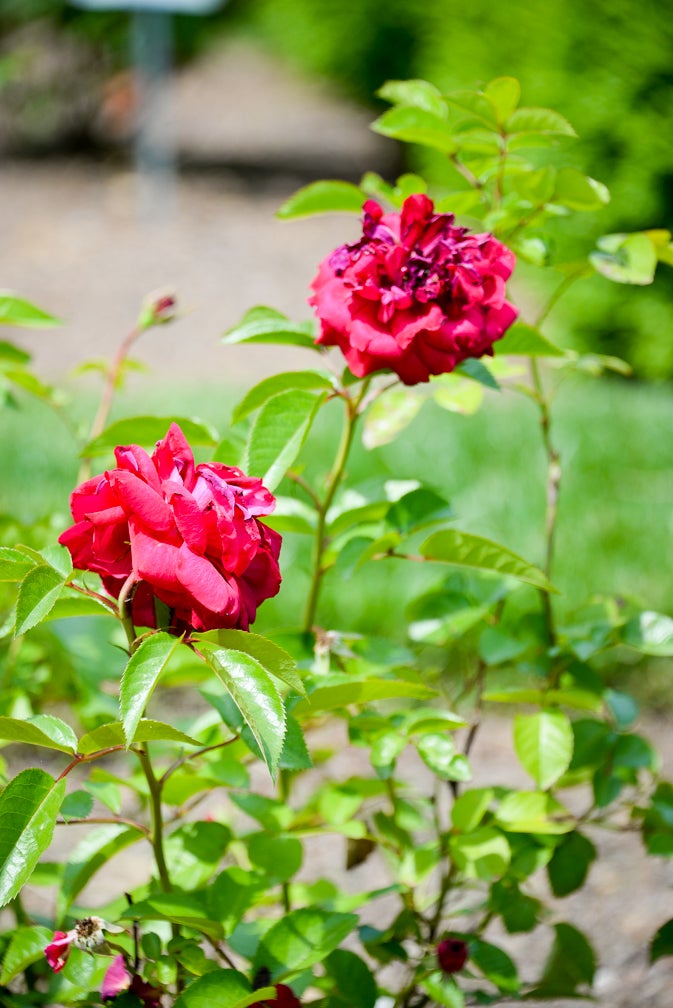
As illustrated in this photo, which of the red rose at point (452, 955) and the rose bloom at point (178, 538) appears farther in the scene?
the red rose at point (452, 955)

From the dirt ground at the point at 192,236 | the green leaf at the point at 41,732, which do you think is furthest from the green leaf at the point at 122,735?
the dirt ground at the point at 192,236

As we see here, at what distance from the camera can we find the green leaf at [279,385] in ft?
2.88

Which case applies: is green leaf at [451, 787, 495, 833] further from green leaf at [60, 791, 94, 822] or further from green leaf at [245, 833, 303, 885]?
green leaf at [60, 791, 94, 822]

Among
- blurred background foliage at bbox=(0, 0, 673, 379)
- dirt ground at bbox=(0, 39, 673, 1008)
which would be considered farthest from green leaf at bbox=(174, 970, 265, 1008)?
dirt ground at bbox=(0, 39, 673, 1008)

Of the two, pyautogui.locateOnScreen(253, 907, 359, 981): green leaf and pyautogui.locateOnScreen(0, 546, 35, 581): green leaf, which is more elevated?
pyautogui.locateOnScreen(0, 546, 35, 581): green leaf

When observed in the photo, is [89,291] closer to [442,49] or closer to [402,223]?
[442,49]

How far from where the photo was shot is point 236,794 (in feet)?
3.12

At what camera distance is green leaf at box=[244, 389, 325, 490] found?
2.60 ft

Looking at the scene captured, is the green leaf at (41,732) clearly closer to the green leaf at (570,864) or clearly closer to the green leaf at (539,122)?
the green leaf at (570,864)

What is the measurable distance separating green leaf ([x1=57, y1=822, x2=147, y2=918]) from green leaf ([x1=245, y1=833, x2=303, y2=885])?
96mm

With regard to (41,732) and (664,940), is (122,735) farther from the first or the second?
(664,940)

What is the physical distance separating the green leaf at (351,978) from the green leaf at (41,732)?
1.06ft

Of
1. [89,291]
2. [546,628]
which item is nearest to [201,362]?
[89,291]

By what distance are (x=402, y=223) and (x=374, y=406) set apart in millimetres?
243
